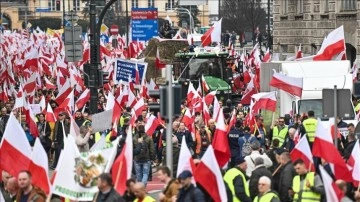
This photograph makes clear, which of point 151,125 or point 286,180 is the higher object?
point 286,180

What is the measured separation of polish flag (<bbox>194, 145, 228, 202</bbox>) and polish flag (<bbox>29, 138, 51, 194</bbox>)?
1799 millimetres

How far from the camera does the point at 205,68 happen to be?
43.4 m

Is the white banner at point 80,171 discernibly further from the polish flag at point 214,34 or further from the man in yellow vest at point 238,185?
the polish flag at point 214,34

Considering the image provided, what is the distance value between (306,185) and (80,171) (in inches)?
102

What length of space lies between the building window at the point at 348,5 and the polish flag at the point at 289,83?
24.7 metres

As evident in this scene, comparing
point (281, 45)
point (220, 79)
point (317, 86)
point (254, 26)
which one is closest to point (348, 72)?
point (317, 86)

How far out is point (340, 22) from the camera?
5434 cm

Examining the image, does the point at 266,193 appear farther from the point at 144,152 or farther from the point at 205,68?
the point at 205,68

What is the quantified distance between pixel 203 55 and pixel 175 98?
25.0 metres

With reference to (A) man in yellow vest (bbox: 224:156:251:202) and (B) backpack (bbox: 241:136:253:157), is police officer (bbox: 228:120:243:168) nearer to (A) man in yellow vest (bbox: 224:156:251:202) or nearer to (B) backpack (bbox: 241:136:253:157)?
(B) backpack (bbox: 241:136:253:157)

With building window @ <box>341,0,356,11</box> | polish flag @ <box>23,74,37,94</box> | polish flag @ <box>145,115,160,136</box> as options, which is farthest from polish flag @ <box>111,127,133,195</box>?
building window @ <box>341,0,356,11</box>

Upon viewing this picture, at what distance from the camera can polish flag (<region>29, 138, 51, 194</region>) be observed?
17.3 m

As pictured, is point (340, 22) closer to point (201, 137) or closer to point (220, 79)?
point (220, 79)

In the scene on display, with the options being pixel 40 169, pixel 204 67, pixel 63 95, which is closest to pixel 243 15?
pixel 204 67
